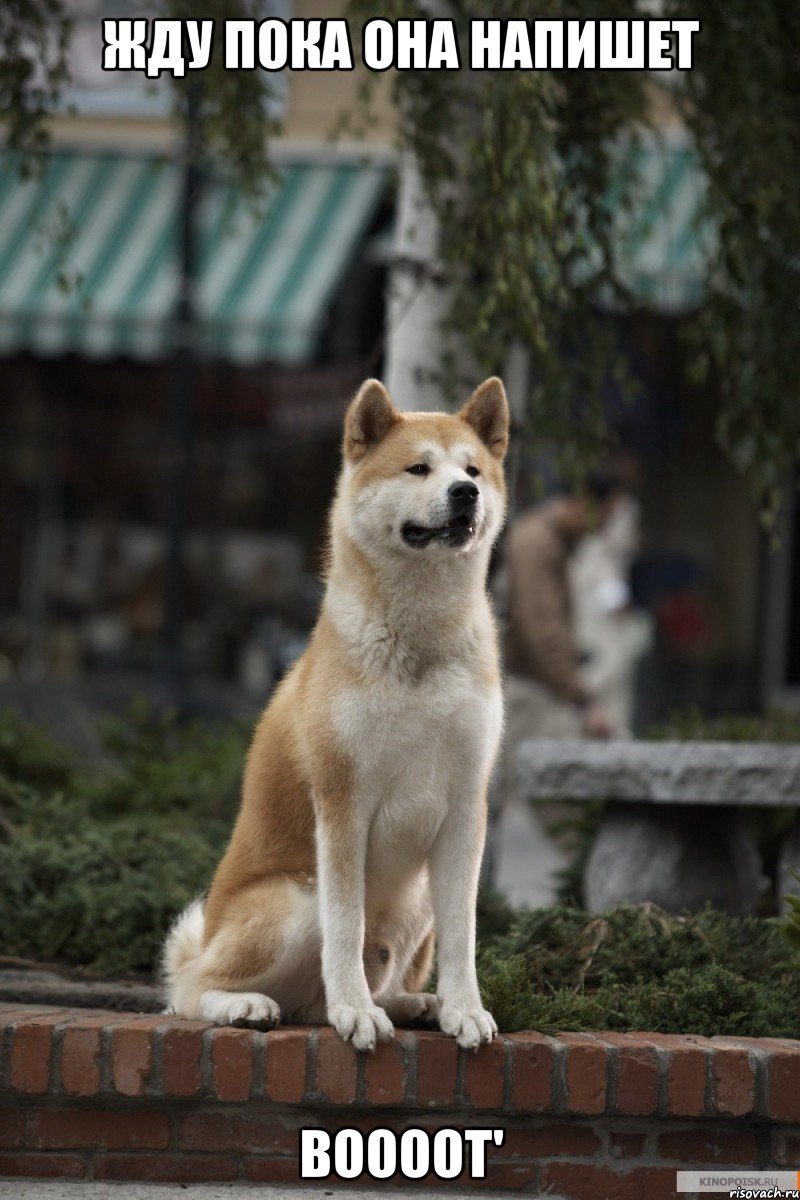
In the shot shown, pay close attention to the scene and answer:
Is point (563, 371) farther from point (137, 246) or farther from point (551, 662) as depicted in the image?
point (137, 246)

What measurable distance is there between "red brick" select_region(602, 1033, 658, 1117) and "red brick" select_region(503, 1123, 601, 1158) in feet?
0.42

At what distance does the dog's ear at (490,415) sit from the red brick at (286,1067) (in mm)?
1410

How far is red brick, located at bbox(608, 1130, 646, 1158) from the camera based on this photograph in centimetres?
348

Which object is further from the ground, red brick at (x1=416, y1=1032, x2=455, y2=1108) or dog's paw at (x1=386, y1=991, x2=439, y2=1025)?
dog's paw at (x1=386, y1=991, x2=439, y2=1025)

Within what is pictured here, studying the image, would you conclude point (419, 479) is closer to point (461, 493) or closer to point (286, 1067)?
point (461, 493)

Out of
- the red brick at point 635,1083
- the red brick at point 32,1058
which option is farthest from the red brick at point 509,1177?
the red brick at point 32,1058

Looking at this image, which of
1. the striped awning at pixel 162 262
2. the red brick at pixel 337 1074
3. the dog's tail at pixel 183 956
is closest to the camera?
the red brick at pixel 337 1074

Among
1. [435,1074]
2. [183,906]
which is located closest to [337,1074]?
[435,1074]

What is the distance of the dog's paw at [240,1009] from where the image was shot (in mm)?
3430

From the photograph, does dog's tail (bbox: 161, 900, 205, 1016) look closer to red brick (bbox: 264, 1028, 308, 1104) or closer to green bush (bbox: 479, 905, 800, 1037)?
red brick (bbox: 264, 1028, 308, 1104)

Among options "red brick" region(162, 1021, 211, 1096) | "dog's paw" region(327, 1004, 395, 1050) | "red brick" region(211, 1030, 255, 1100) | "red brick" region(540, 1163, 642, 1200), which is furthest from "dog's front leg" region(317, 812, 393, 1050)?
"red brick" region(540, 1163, 642, 1200)

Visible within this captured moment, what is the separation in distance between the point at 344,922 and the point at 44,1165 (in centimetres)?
92

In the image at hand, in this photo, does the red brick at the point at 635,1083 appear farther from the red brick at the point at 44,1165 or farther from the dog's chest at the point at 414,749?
the red brick at the point at 44,1165

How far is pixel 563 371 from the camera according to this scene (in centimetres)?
573
